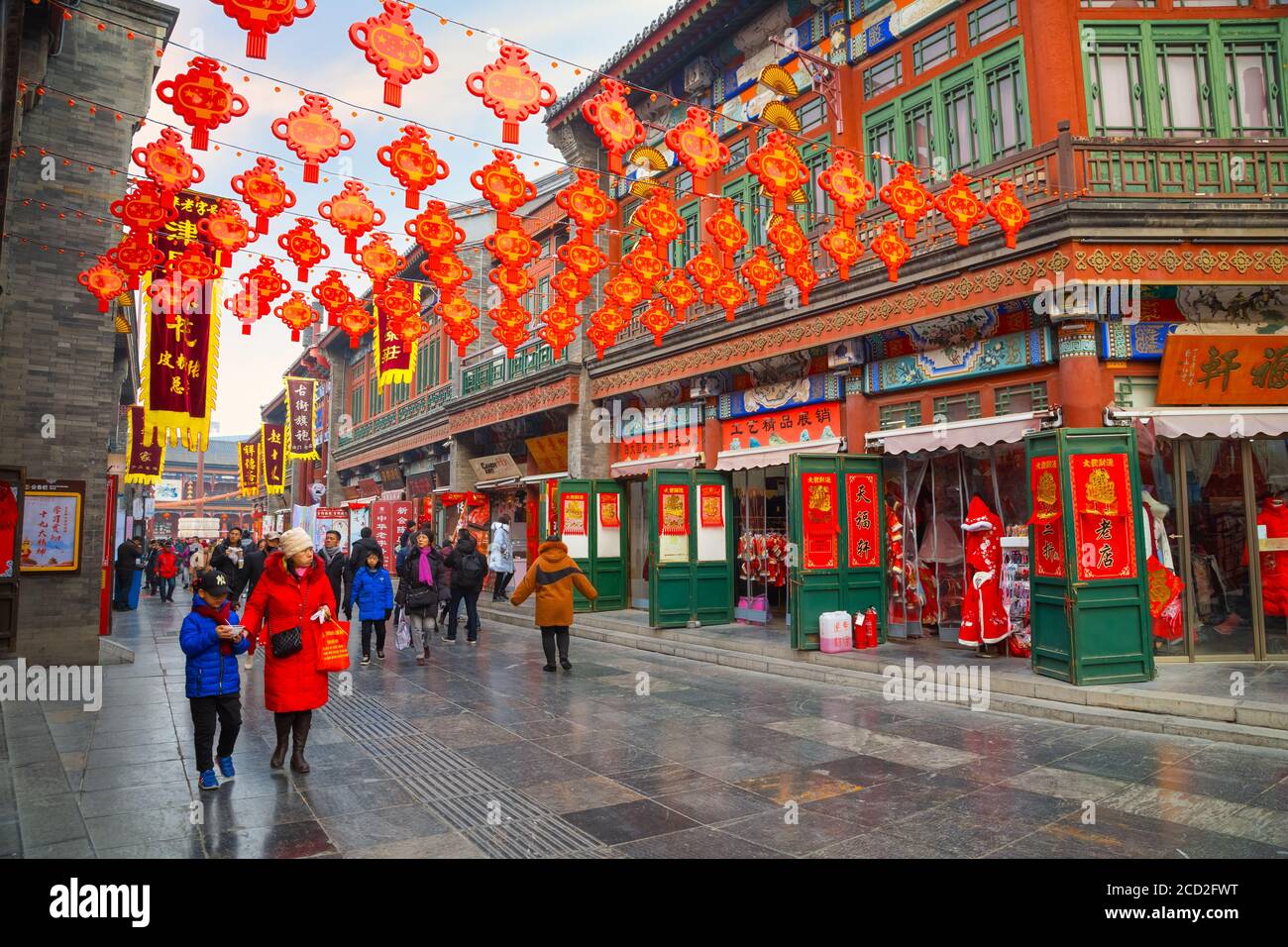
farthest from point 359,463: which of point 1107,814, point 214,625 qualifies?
point 1107,814

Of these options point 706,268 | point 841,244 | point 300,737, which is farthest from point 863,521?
point 300,737

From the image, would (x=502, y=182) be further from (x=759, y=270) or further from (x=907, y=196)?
(x=907, y=196)

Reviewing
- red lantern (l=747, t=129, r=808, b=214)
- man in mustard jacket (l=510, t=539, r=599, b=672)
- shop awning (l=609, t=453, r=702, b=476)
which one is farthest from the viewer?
shop awning (l=609, t=453, r=702, b=476)

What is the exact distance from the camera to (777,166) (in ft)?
29.9

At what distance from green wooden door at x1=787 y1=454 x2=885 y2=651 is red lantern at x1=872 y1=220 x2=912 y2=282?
272cm

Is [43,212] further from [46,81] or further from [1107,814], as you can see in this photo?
[1107,814]

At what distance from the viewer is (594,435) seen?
1853cm

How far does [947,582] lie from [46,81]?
49.3 ft

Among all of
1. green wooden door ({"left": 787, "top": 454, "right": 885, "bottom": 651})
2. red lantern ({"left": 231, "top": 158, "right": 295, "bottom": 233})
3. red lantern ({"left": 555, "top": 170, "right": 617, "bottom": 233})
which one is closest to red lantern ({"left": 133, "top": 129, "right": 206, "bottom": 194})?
red lantern ({"left": 231, "top": 158, "right": 295, "bottom": 233})

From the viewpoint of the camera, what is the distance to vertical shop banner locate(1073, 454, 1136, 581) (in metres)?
8.45

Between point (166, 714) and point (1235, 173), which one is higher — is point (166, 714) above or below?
below

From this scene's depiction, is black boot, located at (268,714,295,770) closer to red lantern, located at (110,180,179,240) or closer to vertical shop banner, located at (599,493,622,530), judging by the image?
red lantern, located at (110,180,179,240)

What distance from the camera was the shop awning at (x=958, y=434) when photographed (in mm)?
10066

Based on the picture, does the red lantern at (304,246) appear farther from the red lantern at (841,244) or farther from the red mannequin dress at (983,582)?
the red mannequin dress at (983,582)
